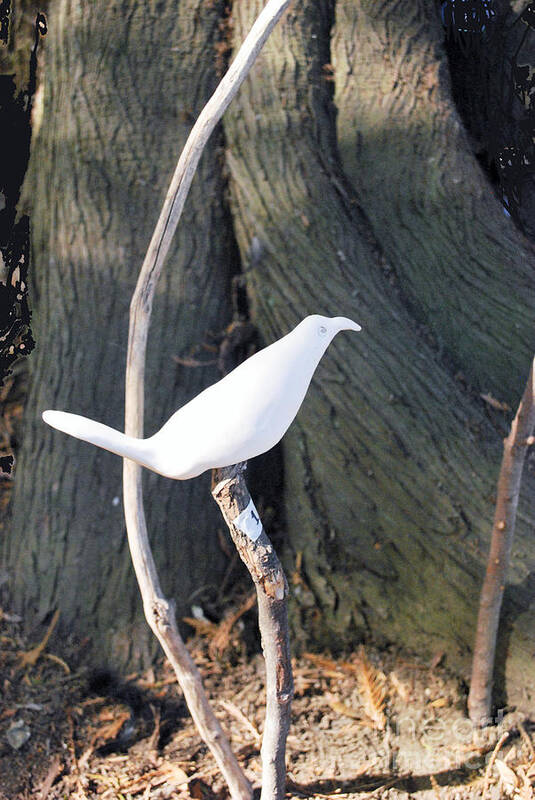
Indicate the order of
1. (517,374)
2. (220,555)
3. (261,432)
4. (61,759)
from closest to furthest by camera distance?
(261,432), (61,759), (517,374), (220,555)

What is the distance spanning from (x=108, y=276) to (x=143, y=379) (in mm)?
746

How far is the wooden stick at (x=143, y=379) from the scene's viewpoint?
4.01 ft

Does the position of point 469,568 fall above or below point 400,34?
below

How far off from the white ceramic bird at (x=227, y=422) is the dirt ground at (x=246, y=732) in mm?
989

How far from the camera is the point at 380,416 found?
1.90 meters

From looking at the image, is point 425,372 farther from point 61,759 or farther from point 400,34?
point 61,759

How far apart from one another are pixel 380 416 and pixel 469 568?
46cm

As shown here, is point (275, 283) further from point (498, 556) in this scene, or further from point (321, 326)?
point (498, 556)

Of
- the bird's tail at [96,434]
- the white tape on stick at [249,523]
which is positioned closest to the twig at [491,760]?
the white tape on stick at [249,523]

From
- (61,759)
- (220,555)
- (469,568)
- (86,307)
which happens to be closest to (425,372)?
(469,568)

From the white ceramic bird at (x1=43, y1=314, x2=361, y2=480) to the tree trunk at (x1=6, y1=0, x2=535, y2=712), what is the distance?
0.79 metres

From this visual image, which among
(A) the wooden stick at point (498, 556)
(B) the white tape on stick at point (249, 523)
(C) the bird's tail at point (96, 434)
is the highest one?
(C) the bird's tail at point (96, 434)

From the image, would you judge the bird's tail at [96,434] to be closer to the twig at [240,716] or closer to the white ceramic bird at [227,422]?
the white ceramic bird at [227,422]

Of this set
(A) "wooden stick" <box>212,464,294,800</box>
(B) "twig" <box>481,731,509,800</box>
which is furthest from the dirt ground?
(A) "wooden stick" <box>212,464,294,800</box>
